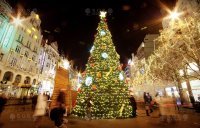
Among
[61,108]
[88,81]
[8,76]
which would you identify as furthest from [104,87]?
[8,76]

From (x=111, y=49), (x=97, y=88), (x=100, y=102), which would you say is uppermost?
(x=111, y=49)

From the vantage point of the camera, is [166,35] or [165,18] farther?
[165,18]

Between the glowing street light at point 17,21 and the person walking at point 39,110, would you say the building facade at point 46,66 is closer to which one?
the glowing street light at point 17,21

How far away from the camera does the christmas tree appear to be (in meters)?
11.4

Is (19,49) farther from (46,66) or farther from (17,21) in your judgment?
(46,66)

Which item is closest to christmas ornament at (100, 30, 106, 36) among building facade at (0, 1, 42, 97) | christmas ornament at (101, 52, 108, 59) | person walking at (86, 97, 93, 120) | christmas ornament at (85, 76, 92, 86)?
christmas ornament at (101, 52, 108, 59)

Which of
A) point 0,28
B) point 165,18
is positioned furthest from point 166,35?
point 0,28

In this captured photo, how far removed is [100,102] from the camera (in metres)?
11.5

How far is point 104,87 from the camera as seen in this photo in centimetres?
1188

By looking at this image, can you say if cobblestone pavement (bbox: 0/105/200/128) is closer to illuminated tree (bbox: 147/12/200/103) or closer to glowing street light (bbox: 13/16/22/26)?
illuminated tree (bbox: 147/12/200/103)

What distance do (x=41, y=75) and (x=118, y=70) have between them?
37938 mm

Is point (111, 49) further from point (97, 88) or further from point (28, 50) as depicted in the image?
point (28, 50)

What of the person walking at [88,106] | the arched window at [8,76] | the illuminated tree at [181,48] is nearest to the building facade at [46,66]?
the arched window at [8,76]

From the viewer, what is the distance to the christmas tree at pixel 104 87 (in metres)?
11.4
